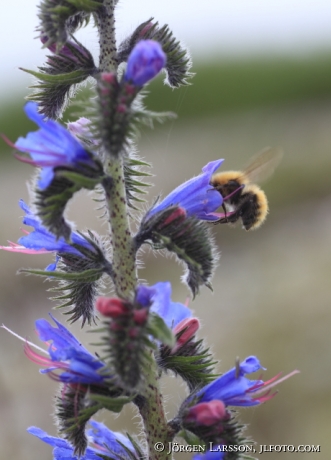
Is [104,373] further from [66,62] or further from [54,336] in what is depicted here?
[66,62]

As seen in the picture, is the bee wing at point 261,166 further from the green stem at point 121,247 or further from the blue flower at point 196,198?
the green stem at point 121,247

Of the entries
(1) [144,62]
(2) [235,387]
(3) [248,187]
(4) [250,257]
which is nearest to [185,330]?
(2) [235,387]

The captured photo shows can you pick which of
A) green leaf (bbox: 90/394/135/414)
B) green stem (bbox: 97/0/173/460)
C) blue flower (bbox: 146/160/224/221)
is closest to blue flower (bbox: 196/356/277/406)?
green stem (bbox: 97/0/173/460)

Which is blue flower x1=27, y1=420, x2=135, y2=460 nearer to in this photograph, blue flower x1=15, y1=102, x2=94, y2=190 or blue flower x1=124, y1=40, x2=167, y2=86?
blue flower x1=15, y1=102, x2=94, y2=190

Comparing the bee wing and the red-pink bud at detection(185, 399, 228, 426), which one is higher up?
the bee wing

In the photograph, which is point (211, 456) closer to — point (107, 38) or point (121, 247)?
point (121, 247)

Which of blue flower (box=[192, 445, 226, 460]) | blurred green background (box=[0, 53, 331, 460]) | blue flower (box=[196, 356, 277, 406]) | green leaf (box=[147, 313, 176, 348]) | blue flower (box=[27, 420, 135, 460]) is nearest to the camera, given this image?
green leaf (box=[147, 313, 176, 348])

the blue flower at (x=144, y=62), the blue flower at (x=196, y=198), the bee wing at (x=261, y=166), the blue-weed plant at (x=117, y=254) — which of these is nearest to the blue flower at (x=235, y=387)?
the blue-weed plant at (x=117, y=254)

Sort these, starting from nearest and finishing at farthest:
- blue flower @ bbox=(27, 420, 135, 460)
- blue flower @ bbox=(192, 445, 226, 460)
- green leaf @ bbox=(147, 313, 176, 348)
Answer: green leaf @ bbox=(147, 313, 176, 348)
blue flower @ bbox=(192, 445, 226, 460)
blue flower @ bbox=(27, 420, 135, 460)
